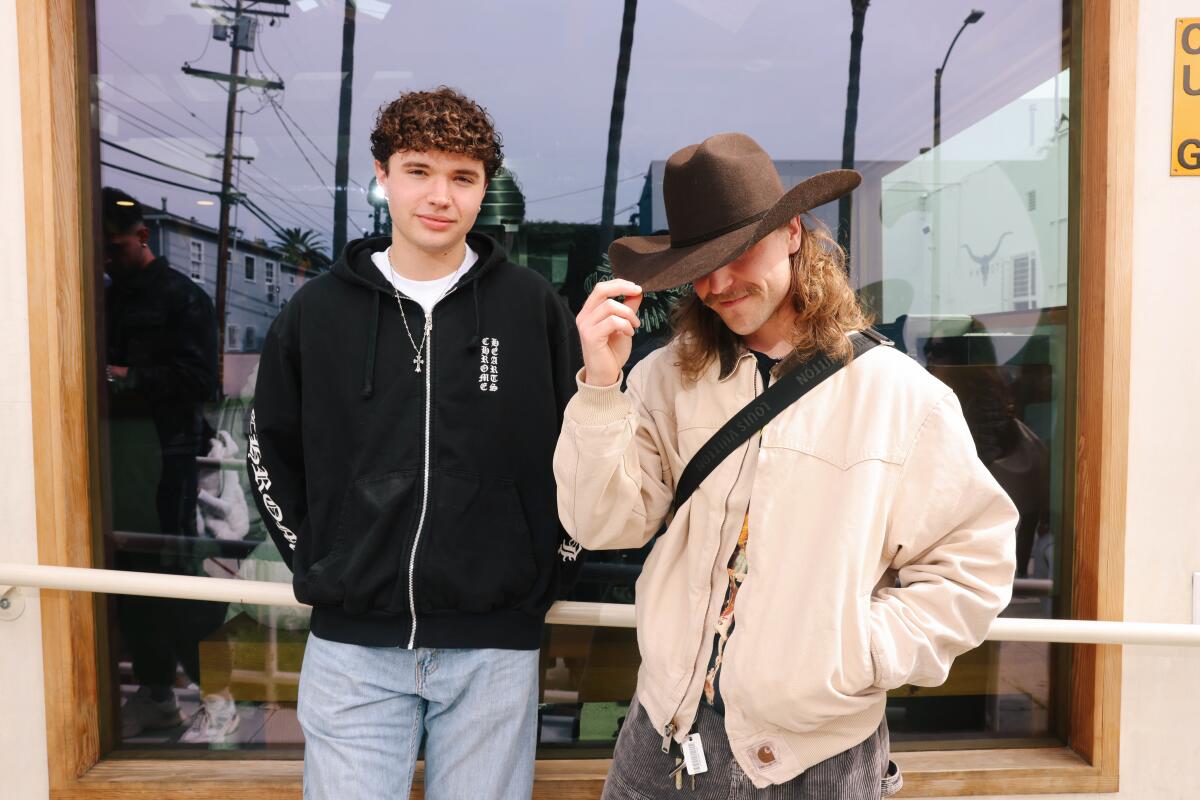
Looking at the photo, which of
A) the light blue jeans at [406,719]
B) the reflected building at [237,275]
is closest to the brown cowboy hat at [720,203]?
the light blue jeans at [406,719]

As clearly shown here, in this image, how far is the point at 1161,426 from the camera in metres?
2.43

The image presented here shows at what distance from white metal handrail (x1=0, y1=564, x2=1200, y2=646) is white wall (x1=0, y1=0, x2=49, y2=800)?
169mm

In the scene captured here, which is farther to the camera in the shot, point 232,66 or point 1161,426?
point 232,66

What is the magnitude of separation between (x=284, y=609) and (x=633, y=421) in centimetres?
175

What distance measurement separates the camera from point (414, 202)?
5.95 ft

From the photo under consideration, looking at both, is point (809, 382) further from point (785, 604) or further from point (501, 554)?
point (501, 554)

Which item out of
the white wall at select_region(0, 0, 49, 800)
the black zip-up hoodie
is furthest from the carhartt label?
the white wall at select_region(0, 0, 49, 800)

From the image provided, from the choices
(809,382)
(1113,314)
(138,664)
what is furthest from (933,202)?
(138,664)

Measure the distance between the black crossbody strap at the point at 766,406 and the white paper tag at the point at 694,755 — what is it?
0.46m

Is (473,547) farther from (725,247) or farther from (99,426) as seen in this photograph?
(99,426)

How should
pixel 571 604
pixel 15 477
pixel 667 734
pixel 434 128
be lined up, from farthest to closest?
pixel 15 477
pixel 571 604
pixel 434 128
pixel 667 734

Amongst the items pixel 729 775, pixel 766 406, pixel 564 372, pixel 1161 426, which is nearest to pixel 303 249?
pixel 564 372

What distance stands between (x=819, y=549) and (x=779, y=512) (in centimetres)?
9

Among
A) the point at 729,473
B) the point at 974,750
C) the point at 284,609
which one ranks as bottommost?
the point at 974,750
